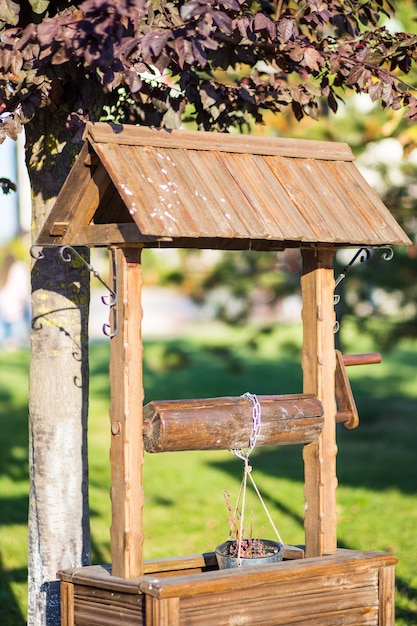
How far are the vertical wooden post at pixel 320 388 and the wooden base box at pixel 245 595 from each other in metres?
0.14

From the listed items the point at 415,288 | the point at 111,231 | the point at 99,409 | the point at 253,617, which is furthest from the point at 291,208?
the point at 99,409

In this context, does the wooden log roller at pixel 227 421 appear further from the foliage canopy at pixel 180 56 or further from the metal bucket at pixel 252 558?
the foliage canopy at pixel 180 56

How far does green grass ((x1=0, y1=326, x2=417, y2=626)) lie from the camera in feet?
25.5

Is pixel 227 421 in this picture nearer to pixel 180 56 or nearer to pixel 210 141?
pixel 210 141

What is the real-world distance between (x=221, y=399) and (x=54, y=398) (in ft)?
3.25

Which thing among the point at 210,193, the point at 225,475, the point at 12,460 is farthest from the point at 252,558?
the point at 12,460

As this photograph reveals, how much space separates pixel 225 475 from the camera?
11.0 m

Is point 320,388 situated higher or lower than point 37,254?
lower

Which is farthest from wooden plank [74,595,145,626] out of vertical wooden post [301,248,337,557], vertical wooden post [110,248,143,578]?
vertical wooden post [301,248,337,557]

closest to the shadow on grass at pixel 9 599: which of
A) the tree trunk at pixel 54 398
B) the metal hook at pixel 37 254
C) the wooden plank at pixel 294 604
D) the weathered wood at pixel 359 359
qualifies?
the tree trunk at pixel 54 398

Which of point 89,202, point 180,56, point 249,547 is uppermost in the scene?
point 180,56

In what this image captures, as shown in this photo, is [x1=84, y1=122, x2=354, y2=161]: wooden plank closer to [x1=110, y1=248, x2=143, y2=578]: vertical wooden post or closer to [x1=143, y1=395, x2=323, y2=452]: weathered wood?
[x1=110, y1=248, x2=143, y2=578]: vertical wooden post

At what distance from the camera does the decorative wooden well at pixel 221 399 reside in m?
3.46

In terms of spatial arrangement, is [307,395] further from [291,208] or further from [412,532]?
[412,532]
